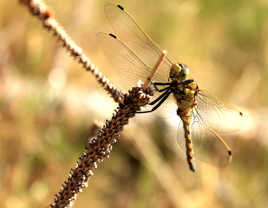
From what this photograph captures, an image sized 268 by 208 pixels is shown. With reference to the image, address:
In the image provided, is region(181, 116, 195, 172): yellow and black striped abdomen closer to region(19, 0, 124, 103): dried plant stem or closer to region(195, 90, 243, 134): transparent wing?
region(195, 90, 243, 134): transparent wing

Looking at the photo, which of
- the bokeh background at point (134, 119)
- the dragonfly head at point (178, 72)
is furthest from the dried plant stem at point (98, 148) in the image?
the bokeh background at point (134, 119)

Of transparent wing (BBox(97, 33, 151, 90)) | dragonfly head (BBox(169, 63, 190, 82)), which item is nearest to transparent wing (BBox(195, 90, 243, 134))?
dragonfly head (BBox(169, 63, 190, 82))

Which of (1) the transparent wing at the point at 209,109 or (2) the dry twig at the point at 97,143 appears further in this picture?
(1) the transparent wing at the point at 209,109

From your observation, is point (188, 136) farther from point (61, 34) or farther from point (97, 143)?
point (61, 34)

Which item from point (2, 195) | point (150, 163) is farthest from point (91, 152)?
point (150, 163)

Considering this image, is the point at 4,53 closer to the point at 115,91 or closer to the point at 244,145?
the point at 115,91

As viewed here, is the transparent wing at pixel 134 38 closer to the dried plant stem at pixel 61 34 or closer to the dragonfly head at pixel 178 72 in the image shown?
the dragonfly head at pixel 178 72

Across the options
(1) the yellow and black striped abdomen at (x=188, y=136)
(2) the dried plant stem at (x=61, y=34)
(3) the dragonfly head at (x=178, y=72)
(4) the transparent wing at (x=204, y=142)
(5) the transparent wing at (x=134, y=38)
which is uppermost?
(5) the transparent wing at (x=134, y=38)
